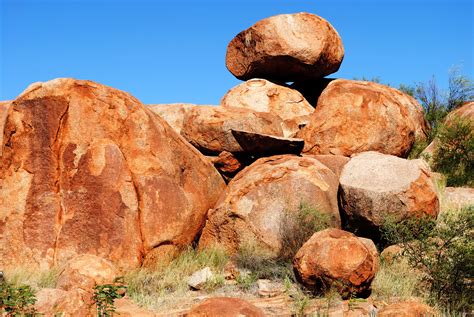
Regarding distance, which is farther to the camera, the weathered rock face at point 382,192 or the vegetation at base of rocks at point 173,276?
the weathered rock face at point 382,192

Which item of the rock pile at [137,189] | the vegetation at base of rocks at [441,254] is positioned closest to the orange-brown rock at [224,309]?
the rock pile at [137,189]

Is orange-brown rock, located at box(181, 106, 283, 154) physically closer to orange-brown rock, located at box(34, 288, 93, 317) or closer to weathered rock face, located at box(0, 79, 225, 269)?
weathered rock face, located at box(0, 79, 225, 269)

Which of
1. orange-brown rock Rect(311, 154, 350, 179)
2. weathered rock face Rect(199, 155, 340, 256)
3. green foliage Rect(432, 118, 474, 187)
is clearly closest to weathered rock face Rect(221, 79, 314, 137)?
orange-brown rock Rect(311, 154, 350, 179)

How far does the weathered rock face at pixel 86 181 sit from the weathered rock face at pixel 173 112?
14.7ft

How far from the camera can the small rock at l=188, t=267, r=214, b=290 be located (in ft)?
28.4

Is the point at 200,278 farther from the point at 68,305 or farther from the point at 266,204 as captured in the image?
the point at 68,305

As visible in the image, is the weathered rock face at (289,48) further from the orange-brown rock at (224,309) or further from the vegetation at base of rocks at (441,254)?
the orange-brown rock at (224,309)

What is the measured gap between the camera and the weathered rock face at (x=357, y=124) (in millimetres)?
13422

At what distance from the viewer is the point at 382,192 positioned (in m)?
9.42

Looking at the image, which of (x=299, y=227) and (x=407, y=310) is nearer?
(x=407, y=310)

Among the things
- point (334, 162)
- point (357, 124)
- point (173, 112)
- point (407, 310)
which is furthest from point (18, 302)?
point (173, 112)

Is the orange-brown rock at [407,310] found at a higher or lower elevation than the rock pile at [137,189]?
lower

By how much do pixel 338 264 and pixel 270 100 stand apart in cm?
755

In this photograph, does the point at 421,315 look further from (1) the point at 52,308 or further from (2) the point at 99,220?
(2) the point at 99,220
